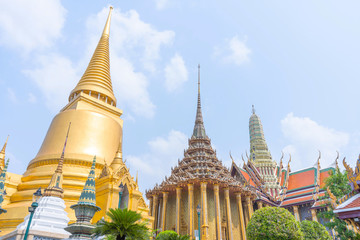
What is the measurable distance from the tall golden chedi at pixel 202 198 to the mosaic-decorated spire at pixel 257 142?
10.6 m

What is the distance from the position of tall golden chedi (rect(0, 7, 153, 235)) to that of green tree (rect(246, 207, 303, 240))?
7.34 metres

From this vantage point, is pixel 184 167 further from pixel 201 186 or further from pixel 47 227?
pixel 47 227

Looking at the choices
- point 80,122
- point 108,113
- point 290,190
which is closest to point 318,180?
point 290,190

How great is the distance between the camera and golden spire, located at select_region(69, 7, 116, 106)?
77.4 feet

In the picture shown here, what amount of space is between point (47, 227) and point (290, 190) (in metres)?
28.4

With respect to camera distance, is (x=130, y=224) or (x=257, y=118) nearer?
(x=130, y=224)

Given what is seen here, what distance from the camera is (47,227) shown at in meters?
10.2

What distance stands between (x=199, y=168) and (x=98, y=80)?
12.1 meters

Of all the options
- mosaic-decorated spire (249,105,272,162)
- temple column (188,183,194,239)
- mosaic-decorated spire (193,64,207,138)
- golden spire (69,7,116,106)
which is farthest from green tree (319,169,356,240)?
mosaic-decorated spire (249,105,272,162)

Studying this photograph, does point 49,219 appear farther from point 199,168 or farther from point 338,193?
point 199,168

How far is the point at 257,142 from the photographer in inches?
1545

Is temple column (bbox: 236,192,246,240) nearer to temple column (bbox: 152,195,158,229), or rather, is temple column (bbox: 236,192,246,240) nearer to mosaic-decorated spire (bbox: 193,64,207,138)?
mosaic-decorated spire (bbox: 193,64,207,138)

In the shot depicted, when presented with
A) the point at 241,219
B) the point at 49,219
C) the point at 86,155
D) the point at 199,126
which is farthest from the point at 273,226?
the point at 199,126

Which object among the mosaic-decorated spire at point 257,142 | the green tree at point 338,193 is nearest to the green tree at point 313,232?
the green tree at point 338,193
